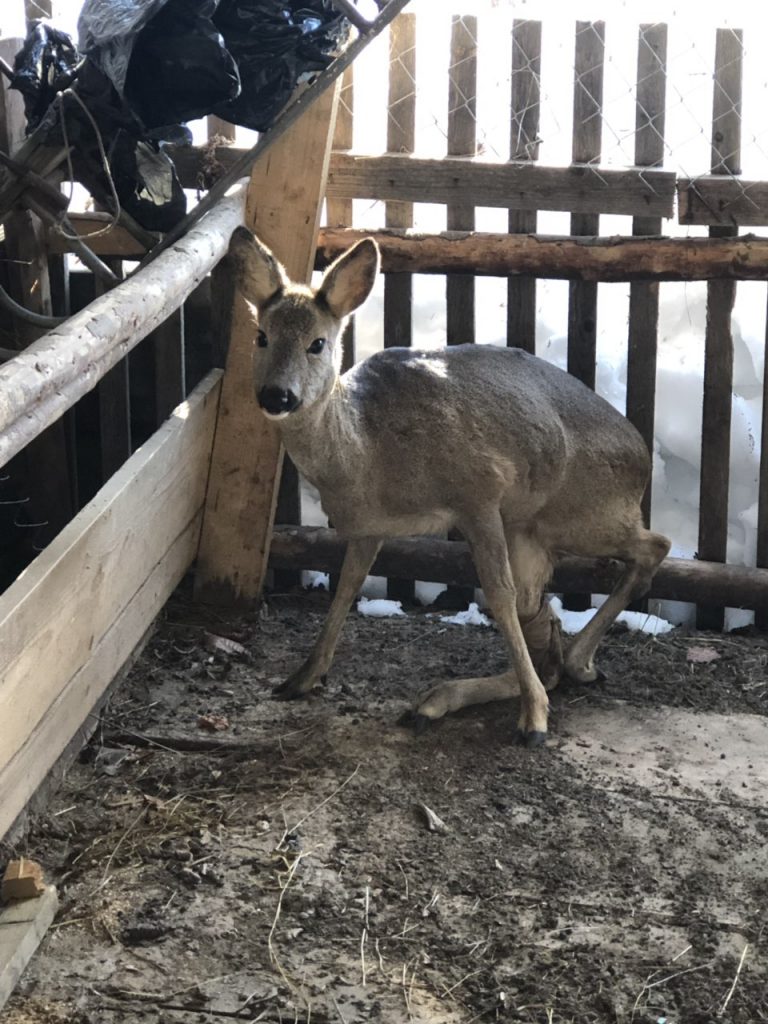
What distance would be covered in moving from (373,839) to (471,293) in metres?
2.96

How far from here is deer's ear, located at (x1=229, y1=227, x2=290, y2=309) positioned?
4.97 m

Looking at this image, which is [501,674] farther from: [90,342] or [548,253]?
[90,342]

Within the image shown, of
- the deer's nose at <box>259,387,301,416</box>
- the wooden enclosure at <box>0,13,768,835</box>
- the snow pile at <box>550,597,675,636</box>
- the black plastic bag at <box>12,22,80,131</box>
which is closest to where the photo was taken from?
the deer's nose at <box>259,387,301,416</box>

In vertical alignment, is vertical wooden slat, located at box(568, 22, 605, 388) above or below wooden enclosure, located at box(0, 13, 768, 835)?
above

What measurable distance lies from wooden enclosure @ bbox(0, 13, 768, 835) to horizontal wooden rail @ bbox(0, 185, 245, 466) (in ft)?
1.81

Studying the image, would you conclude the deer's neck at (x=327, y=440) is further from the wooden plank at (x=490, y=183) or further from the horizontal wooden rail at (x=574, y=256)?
the wooden plank at (x=490, y=183)

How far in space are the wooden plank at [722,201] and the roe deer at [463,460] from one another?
95 cm

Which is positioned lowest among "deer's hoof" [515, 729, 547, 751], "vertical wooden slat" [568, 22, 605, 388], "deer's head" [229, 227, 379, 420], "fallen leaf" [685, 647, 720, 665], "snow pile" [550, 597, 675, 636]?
"snow pile" [550, 597, 675, 636]

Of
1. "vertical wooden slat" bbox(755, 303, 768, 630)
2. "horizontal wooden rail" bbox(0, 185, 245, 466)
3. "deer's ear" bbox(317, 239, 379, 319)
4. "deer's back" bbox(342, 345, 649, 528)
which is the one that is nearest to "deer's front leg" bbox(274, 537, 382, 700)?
"deer's back" bbox(342, 345, 649, 528)

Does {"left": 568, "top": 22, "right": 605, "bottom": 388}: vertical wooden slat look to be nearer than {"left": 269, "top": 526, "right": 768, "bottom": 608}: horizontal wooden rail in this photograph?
Yes

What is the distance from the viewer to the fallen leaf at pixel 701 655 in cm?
615

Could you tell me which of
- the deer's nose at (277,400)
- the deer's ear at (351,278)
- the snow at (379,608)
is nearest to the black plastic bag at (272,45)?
the deer's ear at (351,278)

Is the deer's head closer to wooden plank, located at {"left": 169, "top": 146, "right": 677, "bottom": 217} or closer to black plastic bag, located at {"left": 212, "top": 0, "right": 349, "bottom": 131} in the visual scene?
black plastic bag, located at {"left": 212, "top": 0, "right": 349, "bottom": 131}

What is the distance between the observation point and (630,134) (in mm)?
6168
